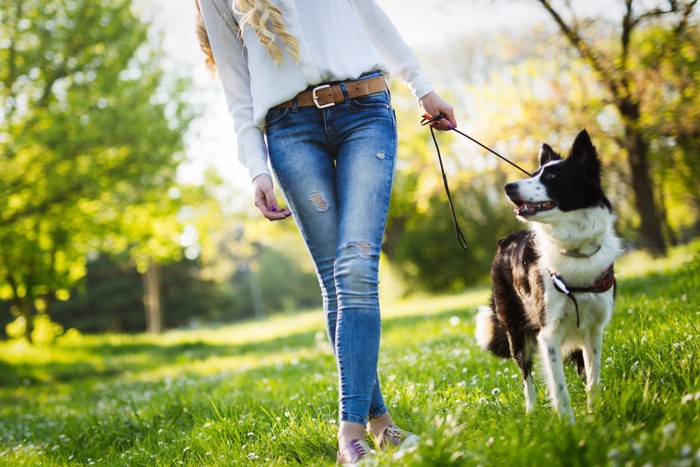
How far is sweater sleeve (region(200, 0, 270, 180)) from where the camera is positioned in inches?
107

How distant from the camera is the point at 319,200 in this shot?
2596mm

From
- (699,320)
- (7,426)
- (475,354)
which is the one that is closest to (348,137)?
(699,320)

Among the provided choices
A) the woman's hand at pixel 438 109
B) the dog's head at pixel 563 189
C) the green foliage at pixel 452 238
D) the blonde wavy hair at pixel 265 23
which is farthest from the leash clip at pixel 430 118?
the green foliage at pixel 452 238

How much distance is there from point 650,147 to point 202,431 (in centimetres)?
1222

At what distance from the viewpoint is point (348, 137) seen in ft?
8.54

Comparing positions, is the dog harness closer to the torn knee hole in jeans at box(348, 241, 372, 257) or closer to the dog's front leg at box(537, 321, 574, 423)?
the dog's front leg at box(537, 321, 574, 423)

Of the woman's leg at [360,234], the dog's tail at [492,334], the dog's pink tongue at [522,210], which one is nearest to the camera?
the woman's leg at [360,234]

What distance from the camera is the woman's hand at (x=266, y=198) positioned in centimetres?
251

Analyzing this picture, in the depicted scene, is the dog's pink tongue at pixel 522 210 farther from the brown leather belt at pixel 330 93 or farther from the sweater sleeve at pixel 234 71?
the sweater sleeve at pixel 234 71

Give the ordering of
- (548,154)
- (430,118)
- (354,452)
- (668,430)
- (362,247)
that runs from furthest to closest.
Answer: (548,154) < (430,118) < (362,247) < (354,452) < (668,430)

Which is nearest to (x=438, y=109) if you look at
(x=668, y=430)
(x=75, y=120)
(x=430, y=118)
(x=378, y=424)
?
(x=430, y=118)

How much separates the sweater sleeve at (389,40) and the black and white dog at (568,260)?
0.74 m

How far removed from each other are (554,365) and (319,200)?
135 cm

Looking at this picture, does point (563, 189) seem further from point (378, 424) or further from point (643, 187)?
point (643, 187)
